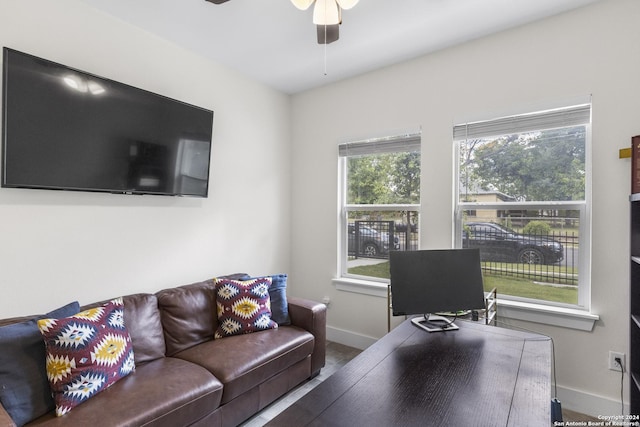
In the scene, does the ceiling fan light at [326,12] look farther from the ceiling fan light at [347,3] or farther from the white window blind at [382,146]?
the white window blind at [382,146]

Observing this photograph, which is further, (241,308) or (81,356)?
(241,308)

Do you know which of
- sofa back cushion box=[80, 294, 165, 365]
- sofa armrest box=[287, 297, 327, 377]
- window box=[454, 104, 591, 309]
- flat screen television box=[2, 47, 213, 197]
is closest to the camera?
flat screen television box=[2, 47, 213, 197]

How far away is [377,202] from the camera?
10.7ft

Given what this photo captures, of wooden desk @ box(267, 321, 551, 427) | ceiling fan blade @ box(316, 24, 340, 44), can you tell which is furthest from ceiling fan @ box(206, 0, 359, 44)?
wooden desk @ box(267, 321, 551, 427)

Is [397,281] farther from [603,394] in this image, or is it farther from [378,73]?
[378,73]

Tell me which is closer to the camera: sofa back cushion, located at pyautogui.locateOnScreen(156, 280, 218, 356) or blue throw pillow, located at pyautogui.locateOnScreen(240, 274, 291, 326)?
sofa back cushion, located at pyautogui.locateOnScreen(156, 280, 218, 356)

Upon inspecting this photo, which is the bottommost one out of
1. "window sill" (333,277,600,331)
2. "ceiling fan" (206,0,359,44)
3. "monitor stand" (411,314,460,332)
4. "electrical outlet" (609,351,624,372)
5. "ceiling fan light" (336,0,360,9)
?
"electrical outlet" (609,351,624,372)

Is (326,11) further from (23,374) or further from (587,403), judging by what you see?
(587,403)

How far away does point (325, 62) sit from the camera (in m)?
2.95

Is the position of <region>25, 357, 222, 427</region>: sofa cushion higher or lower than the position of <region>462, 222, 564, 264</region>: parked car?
lower

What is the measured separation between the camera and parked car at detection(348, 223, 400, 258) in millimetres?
3230

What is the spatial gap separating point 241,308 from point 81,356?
102 cm

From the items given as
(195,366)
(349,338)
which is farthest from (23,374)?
(349,338)

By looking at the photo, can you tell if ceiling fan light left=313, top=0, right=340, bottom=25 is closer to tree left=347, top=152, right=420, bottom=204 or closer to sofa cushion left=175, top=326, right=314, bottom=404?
tree left=347, top=152, right=420, bottom=204
